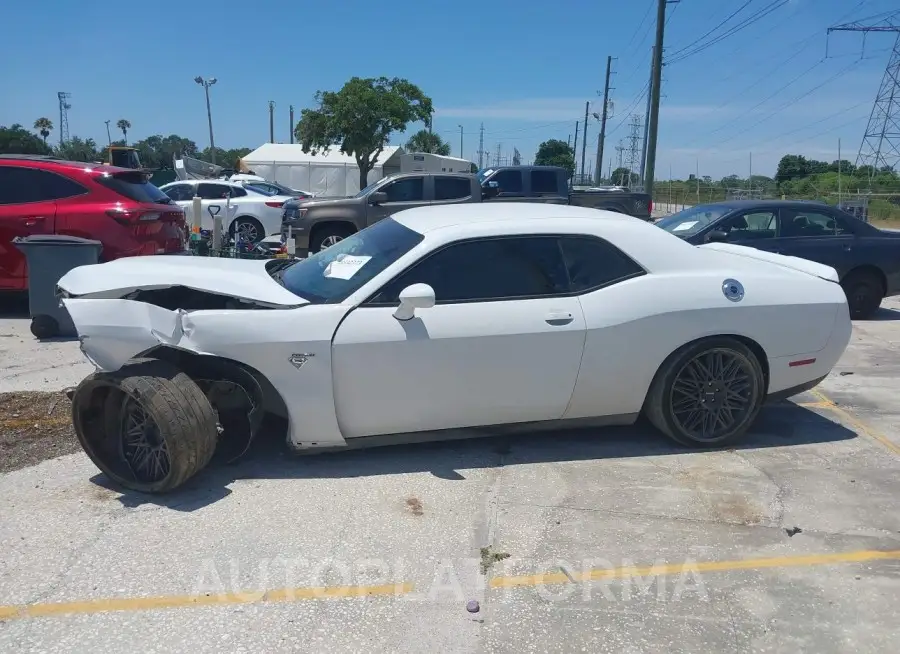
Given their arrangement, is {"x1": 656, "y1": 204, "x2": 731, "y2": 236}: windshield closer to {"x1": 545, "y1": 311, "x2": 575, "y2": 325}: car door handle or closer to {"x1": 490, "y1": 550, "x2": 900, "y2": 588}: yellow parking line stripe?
{"x1": 545, "y1": 311, "x2": 575, "y2": 325}: car door handle

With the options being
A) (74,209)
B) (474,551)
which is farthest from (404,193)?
(474,551)

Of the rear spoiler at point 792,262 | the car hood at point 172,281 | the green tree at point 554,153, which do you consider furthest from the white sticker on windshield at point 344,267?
the green tree at point 554,153

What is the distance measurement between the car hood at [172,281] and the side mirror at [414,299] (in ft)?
1.95

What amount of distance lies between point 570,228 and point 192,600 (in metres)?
2.98

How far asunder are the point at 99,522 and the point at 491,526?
197 centimetres

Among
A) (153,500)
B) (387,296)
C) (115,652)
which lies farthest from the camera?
(387,296)

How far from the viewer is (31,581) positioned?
3.28 m

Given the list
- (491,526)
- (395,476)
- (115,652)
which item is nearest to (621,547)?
(491,526)

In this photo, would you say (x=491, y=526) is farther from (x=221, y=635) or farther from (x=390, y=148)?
(x=390, y=148)

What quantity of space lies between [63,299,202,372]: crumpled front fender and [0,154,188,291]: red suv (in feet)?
13.9

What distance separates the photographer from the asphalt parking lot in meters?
3.01

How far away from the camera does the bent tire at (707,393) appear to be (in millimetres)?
4723

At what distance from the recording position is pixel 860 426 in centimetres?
546

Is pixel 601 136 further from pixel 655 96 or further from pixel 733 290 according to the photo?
pixel 733 290
